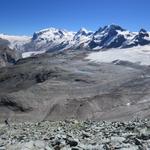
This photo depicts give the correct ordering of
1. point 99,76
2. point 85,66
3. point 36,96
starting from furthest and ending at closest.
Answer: point 85,66
point 99,76
point 36,96

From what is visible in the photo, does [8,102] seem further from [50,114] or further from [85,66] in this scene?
[85,66]

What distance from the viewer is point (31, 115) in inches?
3017

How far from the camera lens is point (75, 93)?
97000 mm

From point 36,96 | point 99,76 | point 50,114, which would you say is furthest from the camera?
point 99,76

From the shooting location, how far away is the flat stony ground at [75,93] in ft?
245

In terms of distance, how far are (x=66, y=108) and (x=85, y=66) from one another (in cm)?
6471

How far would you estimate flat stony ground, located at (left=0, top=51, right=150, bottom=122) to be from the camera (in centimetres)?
7456

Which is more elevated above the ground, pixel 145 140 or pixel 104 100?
pixel 145 140

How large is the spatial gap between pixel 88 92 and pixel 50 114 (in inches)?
934

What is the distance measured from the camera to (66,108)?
7794cm

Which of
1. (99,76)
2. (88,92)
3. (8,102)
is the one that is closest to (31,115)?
(8,102)

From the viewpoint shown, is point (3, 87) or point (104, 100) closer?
point (104, 100)

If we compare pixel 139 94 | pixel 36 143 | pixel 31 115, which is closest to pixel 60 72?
pixel 139 94

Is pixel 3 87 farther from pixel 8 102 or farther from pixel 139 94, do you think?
pixel 139 94
